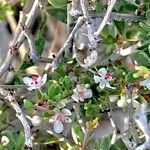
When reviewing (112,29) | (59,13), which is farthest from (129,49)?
(59,13)

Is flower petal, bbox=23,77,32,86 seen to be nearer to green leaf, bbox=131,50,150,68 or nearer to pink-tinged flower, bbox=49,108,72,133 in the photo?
pink-tinged flower, bbox=49,108,72,133

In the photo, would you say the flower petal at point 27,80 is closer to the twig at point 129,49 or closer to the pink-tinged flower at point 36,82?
the pink-tinged flower at point 36,82

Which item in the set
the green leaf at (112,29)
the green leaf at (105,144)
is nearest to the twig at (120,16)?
the green leaf at (112,29)

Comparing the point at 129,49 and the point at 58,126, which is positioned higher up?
the point at 129,49

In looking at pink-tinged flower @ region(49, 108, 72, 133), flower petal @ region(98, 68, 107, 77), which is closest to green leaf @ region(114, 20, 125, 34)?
flower petal @ region(98, 68, 107, 77)

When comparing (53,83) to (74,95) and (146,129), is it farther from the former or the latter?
(146,129)

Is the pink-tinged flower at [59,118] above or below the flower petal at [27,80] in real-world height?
below

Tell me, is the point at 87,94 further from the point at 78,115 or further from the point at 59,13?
the point at 59,13

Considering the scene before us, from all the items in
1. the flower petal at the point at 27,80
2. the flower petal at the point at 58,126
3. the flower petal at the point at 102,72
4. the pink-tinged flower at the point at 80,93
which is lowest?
the flower petal at the point at 58,126
